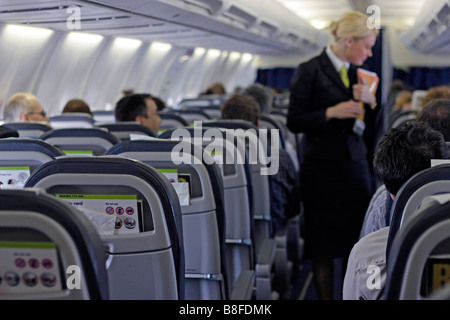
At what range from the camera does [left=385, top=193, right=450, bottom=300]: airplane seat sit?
1.44 meters

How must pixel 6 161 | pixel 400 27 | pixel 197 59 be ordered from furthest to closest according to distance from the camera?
pixel 400 27, pixel 197 59, pixel 6 161

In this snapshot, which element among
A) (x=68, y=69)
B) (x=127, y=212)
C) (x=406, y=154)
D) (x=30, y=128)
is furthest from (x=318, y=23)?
(x=127, y=212)

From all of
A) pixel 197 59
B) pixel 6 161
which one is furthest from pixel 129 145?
pixel 197 59

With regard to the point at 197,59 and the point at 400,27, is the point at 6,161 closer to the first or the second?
the point at 197,59

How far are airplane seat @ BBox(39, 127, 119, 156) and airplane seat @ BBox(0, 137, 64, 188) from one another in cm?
74

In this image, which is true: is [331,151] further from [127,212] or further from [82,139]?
[127,212]

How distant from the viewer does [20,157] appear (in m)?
3.12

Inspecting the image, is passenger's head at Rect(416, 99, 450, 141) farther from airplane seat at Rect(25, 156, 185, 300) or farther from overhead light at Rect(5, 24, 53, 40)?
overhead light at Rect(5, 24, 53, 40)

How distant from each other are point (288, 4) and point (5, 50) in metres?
8.58

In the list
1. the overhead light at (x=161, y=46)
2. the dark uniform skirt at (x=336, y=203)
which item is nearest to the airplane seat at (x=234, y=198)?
the dark uniform skirt at (x=336, y=203)

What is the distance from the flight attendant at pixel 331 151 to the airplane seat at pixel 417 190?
7.43 feet

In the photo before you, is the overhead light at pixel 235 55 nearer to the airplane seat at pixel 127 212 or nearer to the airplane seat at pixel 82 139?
the airplane seat at pixel 82 139

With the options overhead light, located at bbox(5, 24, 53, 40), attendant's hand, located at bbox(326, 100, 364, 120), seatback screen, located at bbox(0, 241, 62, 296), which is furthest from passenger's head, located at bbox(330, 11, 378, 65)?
overhead light, located at bbox(5, 24, 53, 40)

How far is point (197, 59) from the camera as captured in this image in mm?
19734
